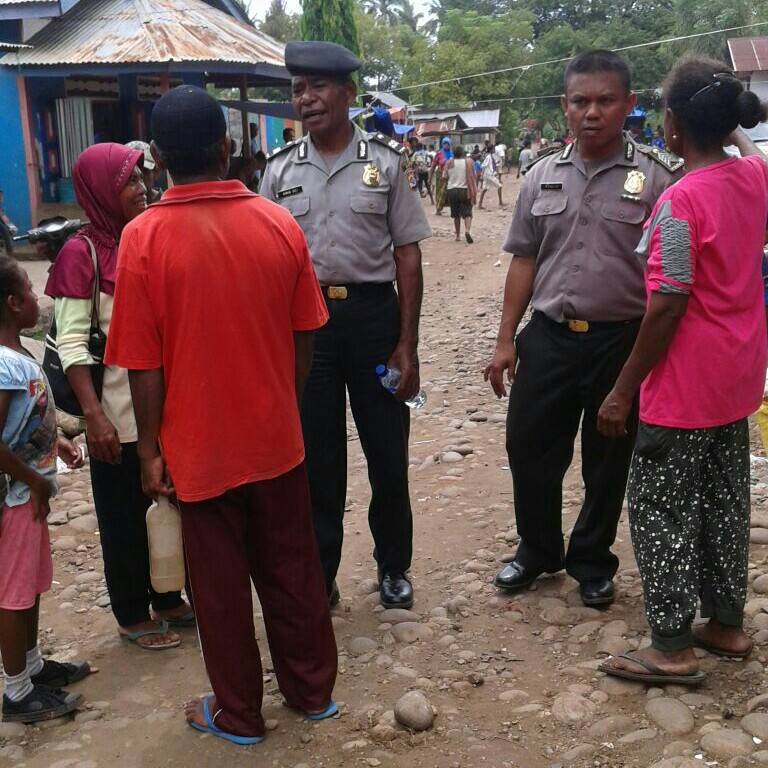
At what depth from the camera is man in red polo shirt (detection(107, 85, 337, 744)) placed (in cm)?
262

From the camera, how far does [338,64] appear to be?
3.55 m

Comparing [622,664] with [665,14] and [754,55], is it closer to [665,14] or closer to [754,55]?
[754,55]

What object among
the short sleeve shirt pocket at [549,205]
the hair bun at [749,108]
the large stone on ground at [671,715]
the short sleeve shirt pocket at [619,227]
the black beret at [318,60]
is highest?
the black beret at [318,60]

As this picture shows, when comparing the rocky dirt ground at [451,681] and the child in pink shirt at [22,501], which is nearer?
the rocky dirt ground at [451,681]

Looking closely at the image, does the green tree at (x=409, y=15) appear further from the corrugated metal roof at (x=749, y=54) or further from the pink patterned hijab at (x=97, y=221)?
the pink patterned hijab at (x=97, y=221)

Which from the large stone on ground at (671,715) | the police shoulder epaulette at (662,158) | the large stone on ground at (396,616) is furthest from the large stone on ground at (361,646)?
the police shoulder epaulette at (662,158)

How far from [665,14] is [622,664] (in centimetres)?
6267

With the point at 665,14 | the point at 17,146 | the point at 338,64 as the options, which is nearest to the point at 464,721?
the point at 338,64

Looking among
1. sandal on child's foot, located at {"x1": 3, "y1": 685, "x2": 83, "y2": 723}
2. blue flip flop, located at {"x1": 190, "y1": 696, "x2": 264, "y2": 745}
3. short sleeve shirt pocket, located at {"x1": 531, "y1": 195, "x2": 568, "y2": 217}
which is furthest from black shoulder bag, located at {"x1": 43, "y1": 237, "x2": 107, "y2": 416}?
short sleeve shirt pocket, located at {"x1": 531, "y1": 195, "x2": 568, "y2": 217}

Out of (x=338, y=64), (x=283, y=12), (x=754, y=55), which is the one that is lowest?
(x=338, y=64)

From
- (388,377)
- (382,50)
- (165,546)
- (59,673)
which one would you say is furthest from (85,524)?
(382,50)

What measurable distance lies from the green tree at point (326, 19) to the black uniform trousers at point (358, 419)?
2333 centimetres

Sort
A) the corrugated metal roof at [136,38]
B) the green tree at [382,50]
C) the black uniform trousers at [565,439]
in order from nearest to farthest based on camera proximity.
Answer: the black uniform trousers at [565,439], the corrugated metal roof at [136,38], the green tree at [382,50]

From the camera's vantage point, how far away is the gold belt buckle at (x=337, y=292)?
→ 368cm
